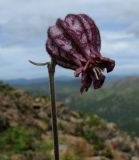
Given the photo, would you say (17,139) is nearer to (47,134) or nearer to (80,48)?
(47,134)

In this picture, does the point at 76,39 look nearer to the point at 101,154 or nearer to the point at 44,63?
the point at 44,63

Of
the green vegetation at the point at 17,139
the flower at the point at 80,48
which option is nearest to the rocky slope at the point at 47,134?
the green vegetation at the point at 17,139

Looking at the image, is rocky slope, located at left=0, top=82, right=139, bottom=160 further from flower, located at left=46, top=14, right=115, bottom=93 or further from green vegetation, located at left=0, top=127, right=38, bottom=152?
flower, located at left=46, top=14, right=115, bottom=93

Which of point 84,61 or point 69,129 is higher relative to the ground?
point 84,61

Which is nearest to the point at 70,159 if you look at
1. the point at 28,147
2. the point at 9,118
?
the point at 28,147

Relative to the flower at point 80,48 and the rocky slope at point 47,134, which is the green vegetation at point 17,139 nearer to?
the rocky slope at point 47,134

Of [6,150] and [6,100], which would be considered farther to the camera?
[6,100]

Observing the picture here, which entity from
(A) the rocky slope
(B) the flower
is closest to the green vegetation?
(A) the rocky slope

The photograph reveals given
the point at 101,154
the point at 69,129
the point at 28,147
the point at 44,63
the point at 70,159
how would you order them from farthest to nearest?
the point at 69,129 < the point at 101,154 < the point at 28,147 < the point at 70,159 < the point at 44,63
